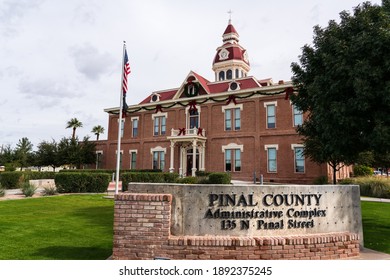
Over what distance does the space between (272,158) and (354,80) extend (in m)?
19.8

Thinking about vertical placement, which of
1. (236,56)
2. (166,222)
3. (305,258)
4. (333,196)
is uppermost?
(236,56)

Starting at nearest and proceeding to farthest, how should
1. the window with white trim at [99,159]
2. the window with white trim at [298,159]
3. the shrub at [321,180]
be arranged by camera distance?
1. the shrub at [321,180]
2. the window with white trim at [298,159]
3. the window with white trim at [99,159]

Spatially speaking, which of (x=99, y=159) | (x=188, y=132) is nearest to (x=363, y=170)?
(x=188, y=132)

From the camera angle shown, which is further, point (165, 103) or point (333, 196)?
point (165, 103)

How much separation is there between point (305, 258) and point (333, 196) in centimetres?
164

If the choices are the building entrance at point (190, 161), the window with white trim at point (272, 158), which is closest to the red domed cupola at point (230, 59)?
the building entrance at point (190, 161)

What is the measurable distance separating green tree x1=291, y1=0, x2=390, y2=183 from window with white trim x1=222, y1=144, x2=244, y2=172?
18.7 m

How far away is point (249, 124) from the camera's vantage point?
29188mm

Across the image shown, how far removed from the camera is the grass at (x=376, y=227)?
7.70 metres

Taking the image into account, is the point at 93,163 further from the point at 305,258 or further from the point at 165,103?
the point at 305,258

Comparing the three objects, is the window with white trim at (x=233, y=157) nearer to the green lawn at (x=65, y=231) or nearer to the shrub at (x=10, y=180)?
the green lawn at (x=65, y=231)

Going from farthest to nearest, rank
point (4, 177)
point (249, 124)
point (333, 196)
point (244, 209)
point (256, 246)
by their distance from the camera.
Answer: point (249, 124) < point (4, 177) < point (333, 196) < point (244, 209) < point (256, 246)

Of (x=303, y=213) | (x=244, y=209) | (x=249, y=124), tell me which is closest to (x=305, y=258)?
(x=303, y=213)

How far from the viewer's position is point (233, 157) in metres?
29.6
